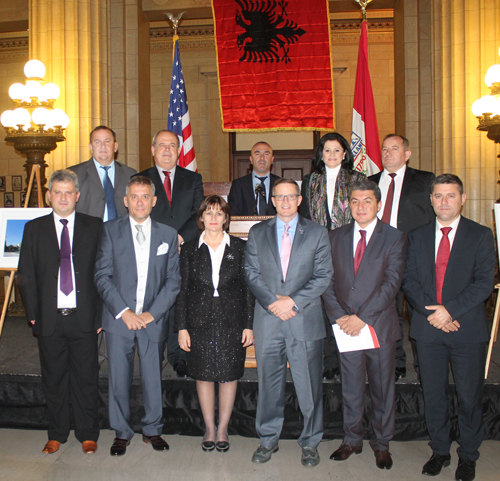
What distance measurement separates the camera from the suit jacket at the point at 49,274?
2.84 meters

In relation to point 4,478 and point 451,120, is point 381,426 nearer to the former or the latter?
point 4,478

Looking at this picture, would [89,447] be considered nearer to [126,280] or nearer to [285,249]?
[126,280]

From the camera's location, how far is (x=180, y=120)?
20.5ft

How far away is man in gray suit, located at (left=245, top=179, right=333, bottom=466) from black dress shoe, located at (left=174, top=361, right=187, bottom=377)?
81 centimetres

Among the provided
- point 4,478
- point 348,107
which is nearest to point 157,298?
point 4,478

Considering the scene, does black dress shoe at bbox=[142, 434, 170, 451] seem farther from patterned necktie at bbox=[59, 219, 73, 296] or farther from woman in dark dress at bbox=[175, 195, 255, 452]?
patterned necktie at bbox=[59, 219, 73, 296]

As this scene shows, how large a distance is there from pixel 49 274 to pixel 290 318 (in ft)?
4.90

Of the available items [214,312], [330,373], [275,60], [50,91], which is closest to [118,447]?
[214,312]

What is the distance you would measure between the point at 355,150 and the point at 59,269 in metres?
4.05

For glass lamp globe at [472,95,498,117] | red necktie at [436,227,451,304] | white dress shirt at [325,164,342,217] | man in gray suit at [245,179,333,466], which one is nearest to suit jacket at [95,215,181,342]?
man in gray suit at [245,179,333,466]

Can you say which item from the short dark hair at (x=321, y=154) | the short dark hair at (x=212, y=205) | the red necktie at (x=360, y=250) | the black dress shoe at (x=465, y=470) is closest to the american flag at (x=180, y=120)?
the short dark hair at (x=321, y=154)

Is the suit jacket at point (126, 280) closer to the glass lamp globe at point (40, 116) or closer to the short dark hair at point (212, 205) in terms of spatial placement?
the short dark hair at point (212, 205)

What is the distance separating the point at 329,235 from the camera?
9.59 ft

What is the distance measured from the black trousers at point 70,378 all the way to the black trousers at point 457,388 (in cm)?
201
